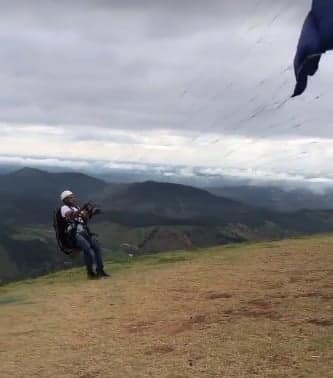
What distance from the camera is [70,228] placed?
20109mm

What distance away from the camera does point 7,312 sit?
16.4 meters

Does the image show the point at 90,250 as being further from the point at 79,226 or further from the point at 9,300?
the point at 9,300

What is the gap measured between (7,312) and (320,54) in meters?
10.0

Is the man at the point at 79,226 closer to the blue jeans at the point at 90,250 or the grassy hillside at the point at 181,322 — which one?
the blue jeans at the point at 90,250

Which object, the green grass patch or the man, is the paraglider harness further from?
the green grass patch

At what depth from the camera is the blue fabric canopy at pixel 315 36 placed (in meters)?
10.7

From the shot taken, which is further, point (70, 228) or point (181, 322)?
point (70, 228)

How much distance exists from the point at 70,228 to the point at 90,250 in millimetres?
925

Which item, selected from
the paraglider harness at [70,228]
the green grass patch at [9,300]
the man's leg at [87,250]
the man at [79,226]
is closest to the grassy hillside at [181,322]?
the green grass patch at [9,300]

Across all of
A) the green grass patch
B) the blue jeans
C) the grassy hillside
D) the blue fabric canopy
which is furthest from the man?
the blue fabric canopy

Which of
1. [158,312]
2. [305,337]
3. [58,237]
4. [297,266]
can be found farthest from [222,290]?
[58,237]

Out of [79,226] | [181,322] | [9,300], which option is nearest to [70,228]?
[79,226]

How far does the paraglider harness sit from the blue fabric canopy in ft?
33.2

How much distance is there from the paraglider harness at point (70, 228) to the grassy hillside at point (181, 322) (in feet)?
4.05
